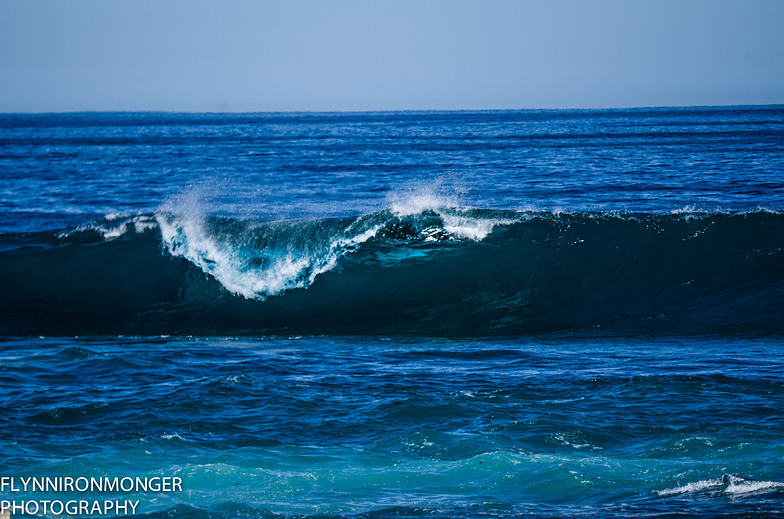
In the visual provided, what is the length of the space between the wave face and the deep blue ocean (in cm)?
5

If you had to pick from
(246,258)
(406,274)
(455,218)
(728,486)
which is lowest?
(728,486)

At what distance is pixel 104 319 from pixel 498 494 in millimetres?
9315

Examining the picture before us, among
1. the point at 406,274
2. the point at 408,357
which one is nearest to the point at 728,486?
the point at 408,357

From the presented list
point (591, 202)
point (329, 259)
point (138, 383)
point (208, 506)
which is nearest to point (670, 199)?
point (591, 202)

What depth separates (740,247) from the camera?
1391 cm

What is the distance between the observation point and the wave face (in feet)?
40.3

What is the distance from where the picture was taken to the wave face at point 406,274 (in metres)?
12.3

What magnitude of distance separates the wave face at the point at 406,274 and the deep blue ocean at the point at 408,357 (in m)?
0.05

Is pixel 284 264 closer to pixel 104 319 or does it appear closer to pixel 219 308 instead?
pixel 219 308

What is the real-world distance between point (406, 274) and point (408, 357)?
4.47 meters

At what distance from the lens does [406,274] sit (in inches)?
556

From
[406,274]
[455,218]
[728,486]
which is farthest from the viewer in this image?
[455,218]

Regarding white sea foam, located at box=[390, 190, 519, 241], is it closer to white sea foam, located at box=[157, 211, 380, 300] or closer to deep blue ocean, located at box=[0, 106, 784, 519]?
deep blue ocean, located at box=[0, 106, 784, 519]

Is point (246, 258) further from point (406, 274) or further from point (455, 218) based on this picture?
point (455, 218)
